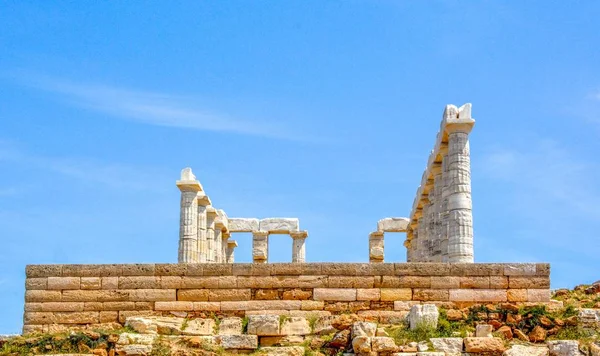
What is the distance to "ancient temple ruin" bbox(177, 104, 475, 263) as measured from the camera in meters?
30.8

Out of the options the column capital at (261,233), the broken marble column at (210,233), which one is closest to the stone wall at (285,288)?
the broken marble column at (210,233)

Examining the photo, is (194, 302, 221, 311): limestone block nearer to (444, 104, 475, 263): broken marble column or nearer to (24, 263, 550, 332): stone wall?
(24, 263, 550, 332): stone wall

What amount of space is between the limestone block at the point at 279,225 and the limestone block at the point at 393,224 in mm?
4097

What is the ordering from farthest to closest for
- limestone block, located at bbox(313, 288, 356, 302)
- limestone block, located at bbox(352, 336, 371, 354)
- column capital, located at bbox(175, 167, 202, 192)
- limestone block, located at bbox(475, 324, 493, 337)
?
column capital, located at bbox(175, 167, 202, 192)
limestone block, located at bbox(313, 288, 356, 302)
limestone block, located at bbox(475, 324, 493, 337)
limestone block, located at bbox(352, 336, 371, 354)

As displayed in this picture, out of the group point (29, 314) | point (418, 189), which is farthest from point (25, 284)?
point (418, 189)

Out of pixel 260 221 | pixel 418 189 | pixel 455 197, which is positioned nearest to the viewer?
pixel 455 197

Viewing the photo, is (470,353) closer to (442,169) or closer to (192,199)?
(442,169)

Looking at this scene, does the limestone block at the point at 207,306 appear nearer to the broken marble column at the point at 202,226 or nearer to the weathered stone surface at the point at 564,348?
the weathered stone surface at the point at 564,348

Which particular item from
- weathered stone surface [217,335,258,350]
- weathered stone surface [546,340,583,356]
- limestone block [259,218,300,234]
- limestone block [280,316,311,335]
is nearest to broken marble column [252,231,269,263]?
limestone block [259,218,300,234]

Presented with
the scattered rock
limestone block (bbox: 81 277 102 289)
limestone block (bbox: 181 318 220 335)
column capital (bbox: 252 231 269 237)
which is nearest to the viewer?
the scattered rock

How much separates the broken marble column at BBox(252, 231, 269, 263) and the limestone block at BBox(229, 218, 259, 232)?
1.08 feet

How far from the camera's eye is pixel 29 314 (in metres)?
21.2

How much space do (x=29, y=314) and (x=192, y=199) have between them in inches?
680

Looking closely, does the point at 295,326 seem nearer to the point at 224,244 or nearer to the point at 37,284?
the point at 37,284
